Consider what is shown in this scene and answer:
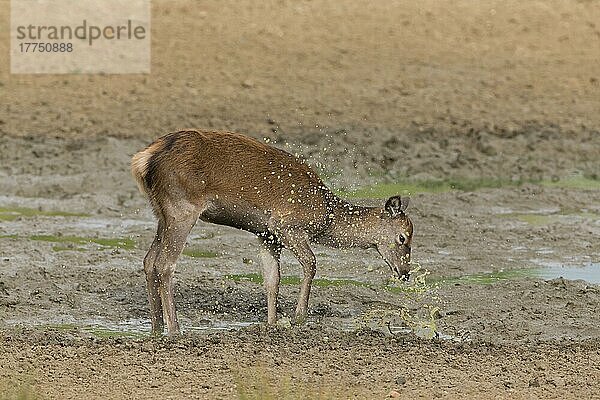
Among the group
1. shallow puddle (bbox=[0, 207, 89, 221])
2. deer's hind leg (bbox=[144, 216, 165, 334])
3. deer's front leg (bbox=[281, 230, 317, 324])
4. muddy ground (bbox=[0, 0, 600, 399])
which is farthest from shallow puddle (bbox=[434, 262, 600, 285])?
shallow puddle (bbox=[0, 207, 89, 221])

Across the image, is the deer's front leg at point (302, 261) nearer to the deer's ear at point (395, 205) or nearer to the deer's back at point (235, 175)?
the deer's back at point (235, 175)

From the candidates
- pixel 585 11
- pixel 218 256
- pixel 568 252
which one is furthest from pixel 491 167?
pixel 585 11

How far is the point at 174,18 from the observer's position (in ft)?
67.6

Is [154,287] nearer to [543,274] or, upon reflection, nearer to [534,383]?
[534,383]

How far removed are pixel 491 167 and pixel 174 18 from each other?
6.33 meters

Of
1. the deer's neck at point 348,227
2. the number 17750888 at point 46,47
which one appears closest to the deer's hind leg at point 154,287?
the deer's neck at point 348,227

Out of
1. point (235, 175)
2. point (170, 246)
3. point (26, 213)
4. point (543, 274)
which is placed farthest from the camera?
point (26, 213)

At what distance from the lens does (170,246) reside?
9.65 metres

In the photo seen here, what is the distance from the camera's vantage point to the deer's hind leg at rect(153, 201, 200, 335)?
9.59m

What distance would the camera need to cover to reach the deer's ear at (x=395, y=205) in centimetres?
1048

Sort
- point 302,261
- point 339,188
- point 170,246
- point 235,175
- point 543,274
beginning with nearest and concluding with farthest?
point 170,246
point 235,175
point 302,261
point 543,274
point 339,188

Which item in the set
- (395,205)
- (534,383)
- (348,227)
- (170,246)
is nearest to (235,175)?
(170,246)

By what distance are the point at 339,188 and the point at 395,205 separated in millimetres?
4253

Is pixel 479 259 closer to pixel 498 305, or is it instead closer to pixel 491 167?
pixel 498 305
